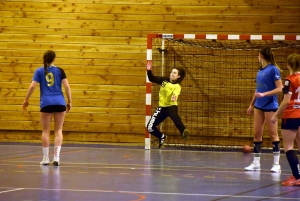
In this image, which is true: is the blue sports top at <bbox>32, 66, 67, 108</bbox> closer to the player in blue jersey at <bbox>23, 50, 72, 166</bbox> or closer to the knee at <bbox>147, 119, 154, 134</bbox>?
the player in blue jersey at <bbox>23, 50, 72, 166</bbox>

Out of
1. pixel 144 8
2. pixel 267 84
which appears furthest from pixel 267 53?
pixel 144 8

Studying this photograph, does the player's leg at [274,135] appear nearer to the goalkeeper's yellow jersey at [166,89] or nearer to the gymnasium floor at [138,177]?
the gymnasium floor at [138,177]

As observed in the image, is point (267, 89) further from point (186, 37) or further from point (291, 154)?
point (186, 37)

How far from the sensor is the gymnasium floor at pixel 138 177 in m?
7.98

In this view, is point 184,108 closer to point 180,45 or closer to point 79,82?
point 180,45

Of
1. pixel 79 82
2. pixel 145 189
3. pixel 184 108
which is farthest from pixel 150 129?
pixel 145 189

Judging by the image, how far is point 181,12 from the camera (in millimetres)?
16406

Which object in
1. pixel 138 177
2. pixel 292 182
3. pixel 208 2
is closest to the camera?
pixel 292 182

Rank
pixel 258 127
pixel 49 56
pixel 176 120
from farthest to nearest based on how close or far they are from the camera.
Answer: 1. pixel 176 120
2. pixel 49 56
3. pixel 258 127

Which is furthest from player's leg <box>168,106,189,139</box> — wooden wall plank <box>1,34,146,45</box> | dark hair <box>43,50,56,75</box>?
dark hair <box>43,50,56,75</box>

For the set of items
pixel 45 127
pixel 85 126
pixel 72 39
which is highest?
pixel 72 39

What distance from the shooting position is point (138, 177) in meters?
9.86

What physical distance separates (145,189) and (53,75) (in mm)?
3473

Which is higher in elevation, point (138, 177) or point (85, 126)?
point (85, 126)
